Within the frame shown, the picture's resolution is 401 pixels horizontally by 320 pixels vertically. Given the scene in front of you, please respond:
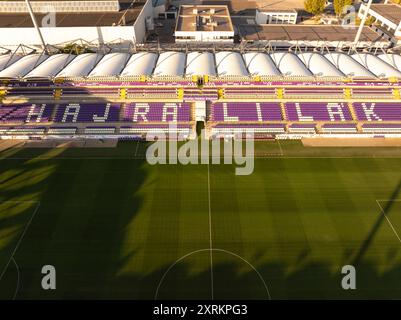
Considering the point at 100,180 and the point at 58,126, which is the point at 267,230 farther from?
the point at 58,126

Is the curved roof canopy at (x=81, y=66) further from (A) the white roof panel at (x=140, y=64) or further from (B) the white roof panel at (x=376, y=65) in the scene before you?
(B) the white roof panel at (x=376, y=65)

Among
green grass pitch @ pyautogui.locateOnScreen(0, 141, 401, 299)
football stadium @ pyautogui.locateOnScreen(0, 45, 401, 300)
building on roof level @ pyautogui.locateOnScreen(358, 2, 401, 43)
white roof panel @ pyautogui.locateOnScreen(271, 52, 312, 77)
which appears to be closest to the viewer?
green grass pitch @ pyautogui.locateOnScreen(0, 141, 401, 299)

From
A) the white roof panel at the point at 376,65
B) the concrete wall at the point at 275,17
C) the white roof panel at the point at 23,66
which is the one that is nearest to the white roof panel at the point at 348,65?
the white roof panel at the point at 376,65

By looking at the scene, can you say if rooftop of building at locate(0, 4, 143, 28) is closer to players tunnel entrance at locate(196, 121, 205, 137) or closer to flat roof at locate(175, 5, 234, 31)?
flat roof at locate(175, 5, 234, 31)

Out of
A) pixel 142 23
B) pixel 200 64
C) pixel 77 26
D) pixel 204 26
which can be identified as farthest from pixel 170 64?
pixel 77 26

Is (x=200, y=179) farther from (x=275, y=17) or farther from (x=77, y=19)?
(x=275, y=17)

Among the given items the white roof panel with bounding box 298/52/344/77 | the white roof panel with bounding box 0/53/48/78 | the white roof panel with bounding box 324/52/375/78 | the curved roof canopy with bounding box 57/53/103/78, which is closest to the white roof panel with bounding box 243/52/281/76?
the white roof panel with bounding box 298/52/344/77

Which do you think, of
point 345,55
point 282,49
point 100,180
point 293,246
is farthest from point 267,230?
point 282,49
